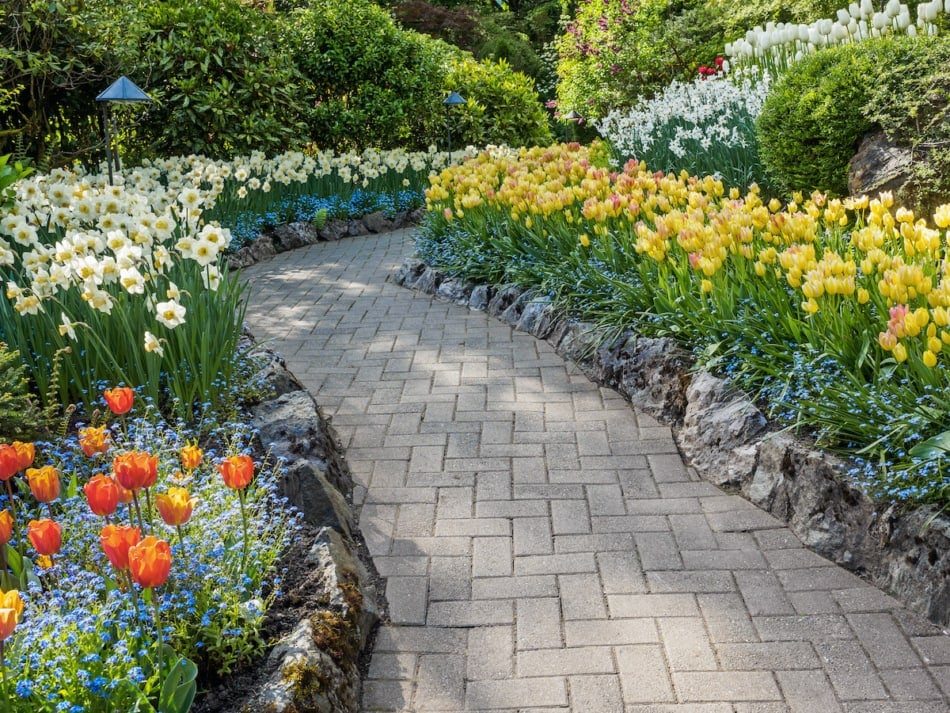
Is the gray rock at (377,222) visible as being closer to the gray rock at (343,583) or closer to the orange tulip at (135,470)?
the gray rock at (343,583)

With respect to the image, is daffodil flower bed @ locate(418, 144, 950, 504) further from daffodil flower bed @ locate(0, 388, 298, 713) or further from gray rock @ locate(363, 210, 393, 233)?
gray rock @ locate(363, 210, 393, 233)

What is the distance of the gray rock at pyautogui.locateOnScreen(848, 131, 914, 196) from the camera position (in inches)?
239

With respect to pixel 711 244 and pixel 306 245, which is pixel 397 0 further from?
pixel 711 244

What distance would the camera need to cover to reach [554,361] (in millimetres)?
5645

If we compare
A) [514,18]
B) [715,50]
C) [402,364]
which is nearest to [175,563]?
[402,364]

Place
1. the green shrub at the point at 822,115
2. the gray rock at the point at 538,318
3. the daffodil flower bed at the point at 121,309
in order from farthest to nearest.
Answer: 1. the green shrub at the point at 822,115
2. the gray rock at the point at 538,318
3. the daffodil flower bed at the point at 121,309

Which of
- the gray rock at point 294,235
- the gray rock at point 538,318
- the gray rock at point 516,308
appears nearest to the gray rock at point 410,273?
the gray rock at point 516,308

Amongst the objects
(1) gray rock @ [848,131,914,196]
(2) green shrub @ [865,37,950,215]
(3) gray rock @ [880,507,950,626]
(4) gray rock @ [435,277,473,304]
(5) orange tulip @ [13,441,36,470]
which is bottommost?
(4) gray rock @ [435,277,473,304]

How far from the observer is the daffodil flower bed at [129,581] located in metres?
1.97

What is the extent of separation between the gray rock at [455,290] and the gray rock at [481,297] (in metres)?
0.13

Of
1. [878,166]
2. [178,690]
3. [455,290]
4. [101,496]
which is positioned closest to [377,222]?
[455,290]

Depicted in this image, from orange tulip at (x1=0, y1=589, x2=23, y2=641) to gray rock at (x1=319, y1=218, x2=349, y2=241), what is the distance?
875 centimetres

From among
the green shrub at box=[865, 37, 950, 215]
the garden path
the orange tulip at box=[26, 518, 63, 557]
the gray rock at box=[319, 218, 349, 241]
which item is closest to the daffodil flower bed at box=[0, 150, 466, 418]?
the garden path

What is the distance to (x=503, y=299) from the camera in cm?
669
